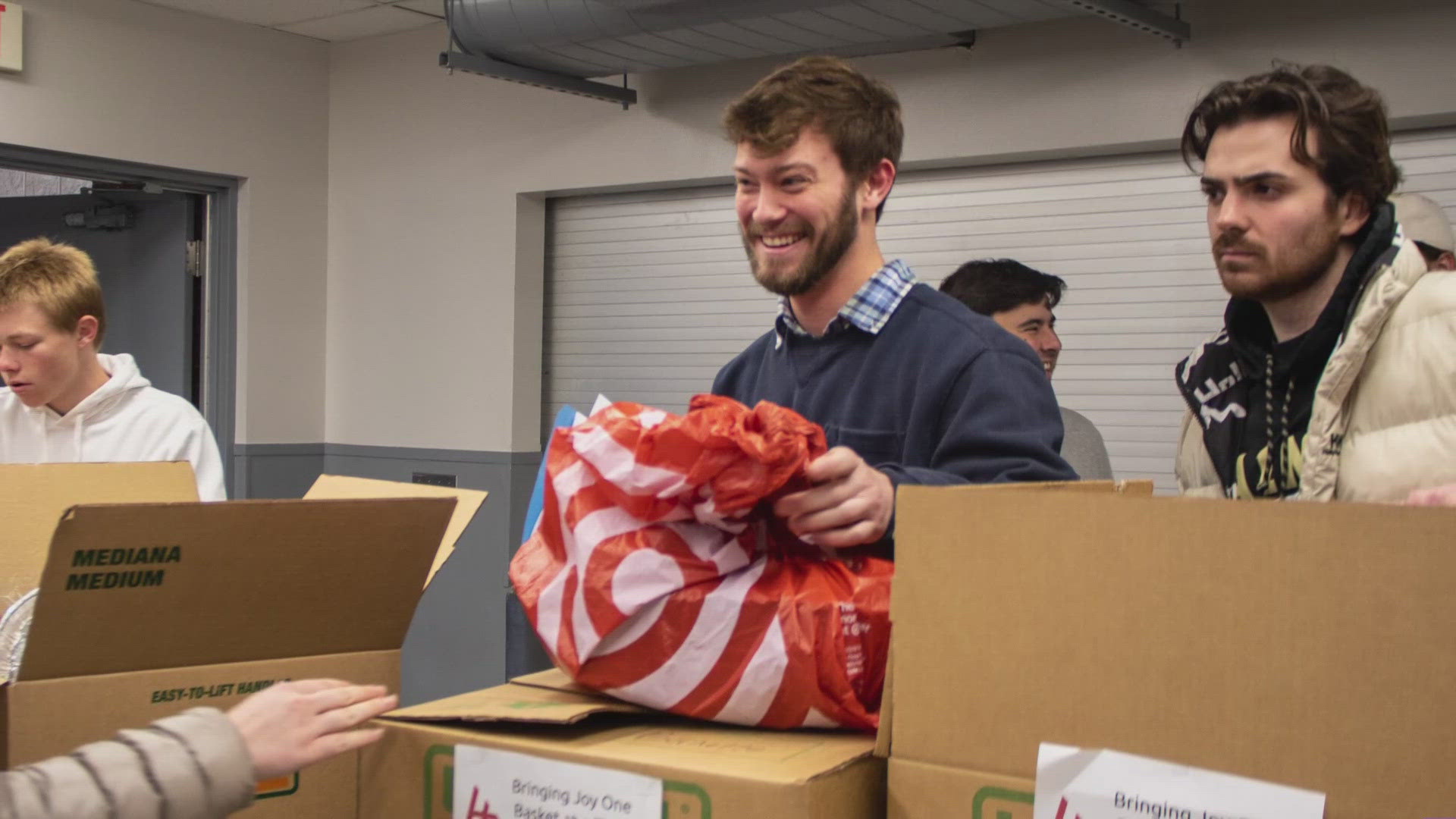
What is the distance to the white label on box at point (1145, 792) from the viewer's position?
86cm

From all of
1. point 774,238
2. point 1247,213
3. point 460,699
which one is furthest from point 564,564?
point 1247,213

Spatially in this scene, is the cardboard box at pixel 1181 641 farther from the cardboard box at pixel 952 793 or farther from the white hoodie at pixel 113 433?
the white hoodie at pixel 113 433

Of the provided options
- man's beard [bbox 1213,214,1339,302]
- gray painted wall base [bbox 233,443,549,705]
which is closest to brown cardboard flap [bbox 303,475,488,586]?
man's beard [bbox 1213,214,1339,302]

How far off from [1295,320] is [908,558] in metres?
0.77

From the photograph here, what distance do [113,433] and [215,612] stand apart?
1673mm

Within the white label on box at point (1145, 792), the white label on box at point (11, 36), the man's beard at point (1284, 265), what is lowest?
the white label on box at point (1145, 792)

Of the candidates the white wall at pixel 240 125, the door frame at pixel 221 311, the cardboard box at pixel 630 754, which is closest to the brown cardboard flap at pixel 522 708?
the cardboard box at pixel 630 754

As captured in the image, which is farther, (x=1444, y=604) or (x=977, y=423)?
(x=977, y=423)

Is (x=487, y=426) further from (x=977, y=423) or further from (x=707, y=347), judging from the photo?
(x=977, y=423)

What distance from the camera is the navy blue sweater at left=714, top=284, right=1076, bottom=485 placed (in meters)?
1.38

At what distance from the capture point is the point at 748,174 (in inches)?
62.7

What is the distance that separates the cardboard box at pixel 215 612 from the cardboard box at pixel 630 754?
0.13 metres

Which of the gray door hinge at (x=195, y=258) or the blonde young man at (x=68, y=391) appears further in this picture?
the gray door hinge at (x=195, y=258)

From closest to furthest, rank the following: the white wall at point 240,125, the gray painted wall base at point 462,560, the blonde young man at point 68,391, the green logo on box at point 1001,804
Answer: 1. the green logo on box at point 1001,804
2. the blonde young man at point 68,391
3. the white wall at point 240,125
4. the gray painted wall base at point 462,560
